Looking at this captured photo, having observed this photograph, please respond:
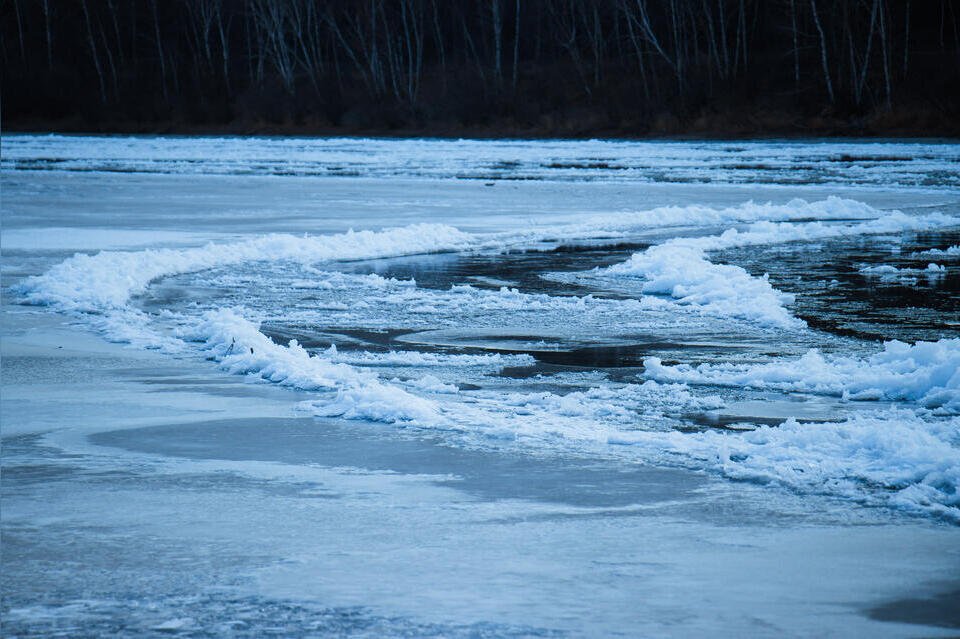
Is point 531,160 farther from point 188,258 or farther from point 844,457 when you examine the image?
point 844,457

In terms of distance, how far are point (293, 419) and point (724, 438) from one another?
2.12 metres

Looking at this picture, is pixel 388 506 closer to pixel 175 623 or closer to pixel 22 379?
pixel 175 623

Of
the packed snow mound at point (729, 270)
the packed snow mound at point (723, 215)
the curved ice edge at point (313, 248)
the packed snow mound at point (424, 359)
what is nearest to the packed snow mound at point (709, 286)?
the packed snow mound at point (729, 270)

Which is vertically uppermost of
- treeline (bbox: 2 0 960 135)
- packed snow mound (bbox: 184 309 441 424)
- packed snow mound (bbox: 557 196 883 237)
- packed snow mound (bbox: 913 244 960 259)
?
treeline (bbox: 2 0 960 135)

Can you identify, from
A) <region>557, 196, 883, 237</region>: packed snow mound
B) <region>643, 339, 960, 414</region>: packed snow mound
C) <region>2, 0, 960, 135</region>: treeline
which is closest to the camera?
<region>643, 339, 960, 414</region>: packed snow mound

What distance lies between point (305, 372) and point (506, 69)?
201 ft

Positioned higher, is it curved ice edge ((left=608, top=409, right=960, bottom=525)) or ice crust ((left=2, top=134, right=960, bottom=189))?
ice crust ((left=2, top=134, right=960, bottom=189))

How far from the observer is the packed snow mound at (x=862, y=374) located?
735cm

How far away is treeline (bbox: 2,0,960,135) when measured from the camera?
51469 millimetres

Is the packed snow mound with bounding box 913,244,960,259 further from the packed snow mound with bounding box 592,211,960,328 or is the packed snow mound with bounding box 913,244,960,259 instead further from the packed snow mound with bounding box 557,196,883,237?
the packed snow mound with bounding box 557,196,883,237

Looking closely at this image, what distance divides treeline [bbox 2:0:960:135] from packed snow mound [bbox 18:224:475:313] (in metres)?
33.3

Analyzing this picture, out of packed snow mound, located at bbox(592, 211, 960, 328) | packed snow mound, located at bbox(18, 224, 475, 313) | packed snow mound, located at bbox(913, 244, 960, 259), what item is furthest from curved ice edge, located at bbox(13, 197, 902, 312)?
packed snow mound, located at bbox(913, 244, 960, 259)

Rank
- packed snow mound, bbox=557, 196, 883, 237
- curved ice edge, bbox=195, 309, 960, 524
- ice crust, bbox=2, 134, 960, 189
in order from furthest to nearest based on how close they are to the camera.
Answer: ice crust, bbox=2, 134, 960, 189, packed snow mound, bbox=557, 196, 883, 237, curved ice edge, bbox=195, 309, 960, 524

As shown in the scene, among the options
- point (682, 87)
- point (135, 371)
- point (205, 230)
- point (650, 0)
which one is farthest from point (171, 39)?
point (135, 371)
